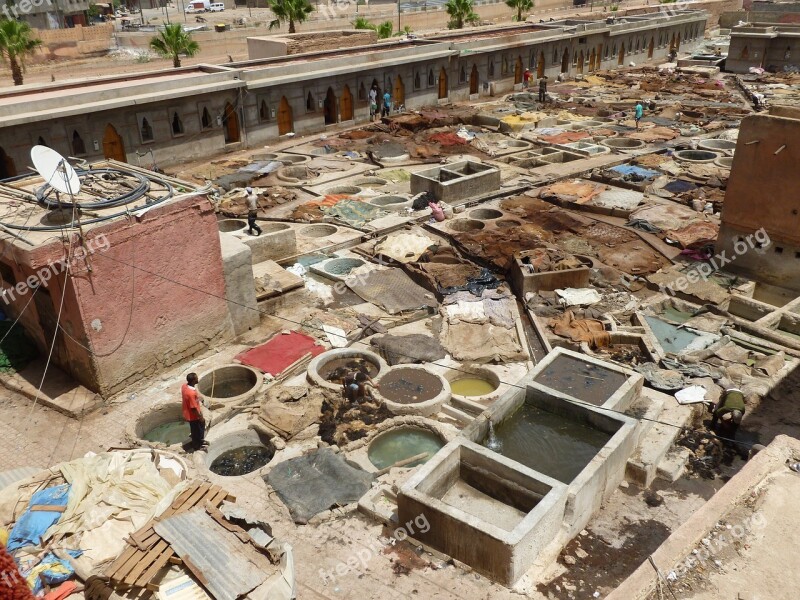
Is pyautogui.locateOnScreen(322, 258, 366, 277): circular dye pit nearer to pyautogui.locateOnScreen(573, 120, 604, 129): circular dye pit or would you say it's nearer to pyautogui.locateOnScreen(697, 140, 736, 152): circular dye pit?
pyautogui.locateOnScreen(697, 140, 736, 152): circular dye pit

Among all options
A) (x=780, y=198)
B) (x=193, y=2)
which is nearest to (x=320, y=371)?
(x=780, y=198)

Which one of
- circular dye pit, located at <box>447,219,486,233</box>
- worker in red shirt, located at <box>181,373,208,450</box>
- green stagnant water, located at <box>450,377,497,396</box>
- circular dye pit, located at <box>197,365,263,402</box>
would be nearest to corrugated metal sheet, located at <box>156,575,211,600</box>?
worker in red shirt, located at <box>181,373,208,450</box>

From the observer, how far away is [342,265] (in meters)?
20.4

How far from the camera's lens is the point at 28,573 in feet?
31.2

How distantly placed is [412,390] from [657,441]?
195 inches

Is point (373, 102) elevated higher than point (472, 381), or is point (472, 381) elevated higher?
point (373, 102)

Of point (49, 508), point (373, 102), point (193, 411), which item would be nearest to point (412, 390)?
point (193, 411)

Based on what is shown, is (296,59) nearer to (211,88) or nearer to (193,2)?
(211,88)

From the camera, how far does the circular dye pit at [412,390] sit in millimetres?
13617

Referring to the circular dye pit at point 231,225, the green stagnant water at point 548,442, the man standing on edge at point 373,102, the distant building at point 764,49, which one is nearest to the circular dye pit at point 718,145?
the man standing on edge at point 373,102

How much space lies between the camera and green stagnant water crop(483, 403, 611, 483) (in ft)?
39.9

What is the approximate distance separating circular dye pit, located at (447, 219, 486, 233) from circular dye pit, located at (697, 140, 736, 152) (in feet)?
49.5

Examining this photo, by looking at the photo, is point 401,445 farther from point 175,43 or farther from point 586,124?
point 175,43

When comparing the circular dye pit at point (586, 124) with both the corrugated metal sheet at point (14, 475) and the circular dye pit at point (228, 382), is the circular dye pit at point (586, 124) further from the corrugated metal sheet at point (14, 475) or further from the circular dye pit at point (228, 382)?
the corrugated metal sheet at point (14, 475)
